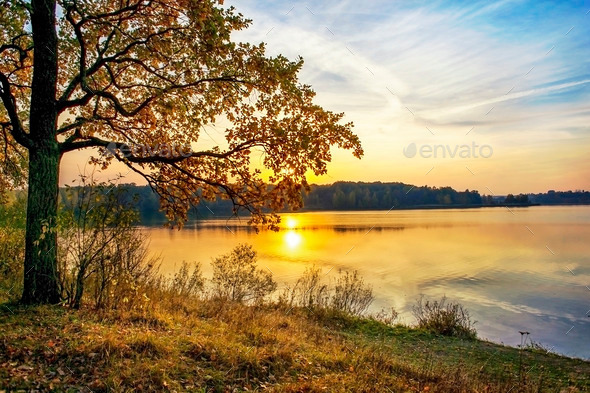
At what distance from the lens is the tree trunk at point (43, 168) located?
7.45 m

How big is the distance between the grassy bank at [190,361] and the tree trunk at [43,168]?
63 cm

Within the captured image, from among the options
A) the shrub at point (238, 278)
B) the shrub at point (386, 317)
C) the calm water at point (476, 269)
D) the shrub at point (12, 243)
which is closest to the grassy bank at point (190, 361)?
the shrub at point (12, 243)

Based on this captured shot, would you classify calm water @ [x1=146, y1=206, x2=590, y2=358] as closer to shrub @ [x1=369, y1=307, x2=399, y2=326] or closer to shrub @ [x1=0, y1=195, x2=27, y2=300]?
shrub @ [x1=369, y1=307, x2=399, y2=326]

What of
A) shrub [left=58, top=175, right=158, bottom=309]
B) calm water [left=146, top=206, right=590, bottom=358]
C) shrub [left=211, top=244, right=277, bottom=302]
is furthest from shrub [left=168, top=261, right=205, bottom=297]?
shrub [left=58, top=175, right=158, bottom=309]

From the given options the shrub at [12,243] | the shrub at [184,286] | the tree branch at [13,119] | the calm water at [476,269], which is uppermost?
the tree branch at [13,119]


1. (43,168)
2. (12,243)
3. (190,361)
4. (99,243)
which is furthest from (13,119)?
(12,243)

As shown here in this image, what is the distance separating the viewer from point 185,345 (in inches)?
246

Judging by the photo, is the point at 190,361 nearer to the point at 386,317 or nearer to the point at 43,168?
the point at 43,168

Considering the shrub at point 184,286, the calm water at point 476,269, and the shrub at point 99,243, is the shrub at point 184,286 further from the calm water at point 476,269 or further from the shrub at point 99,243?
the shrub at point 99,243

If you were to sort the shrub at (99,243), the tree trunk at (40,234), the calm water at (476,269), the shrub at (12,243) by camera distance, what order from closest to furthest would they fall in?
1. the tree trunk at (40,234)
2. the shrub at (99,243)
3. the shrub at (12,243)
4. the calm water at (476,269)

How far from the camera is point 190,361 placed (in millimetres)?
5754

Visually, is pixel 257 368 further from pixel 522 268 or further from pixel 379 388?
pixel 522 268

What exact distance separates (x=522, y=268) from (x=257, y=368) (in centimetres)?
2884

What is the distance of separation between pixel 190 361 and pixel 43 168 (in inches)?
196
